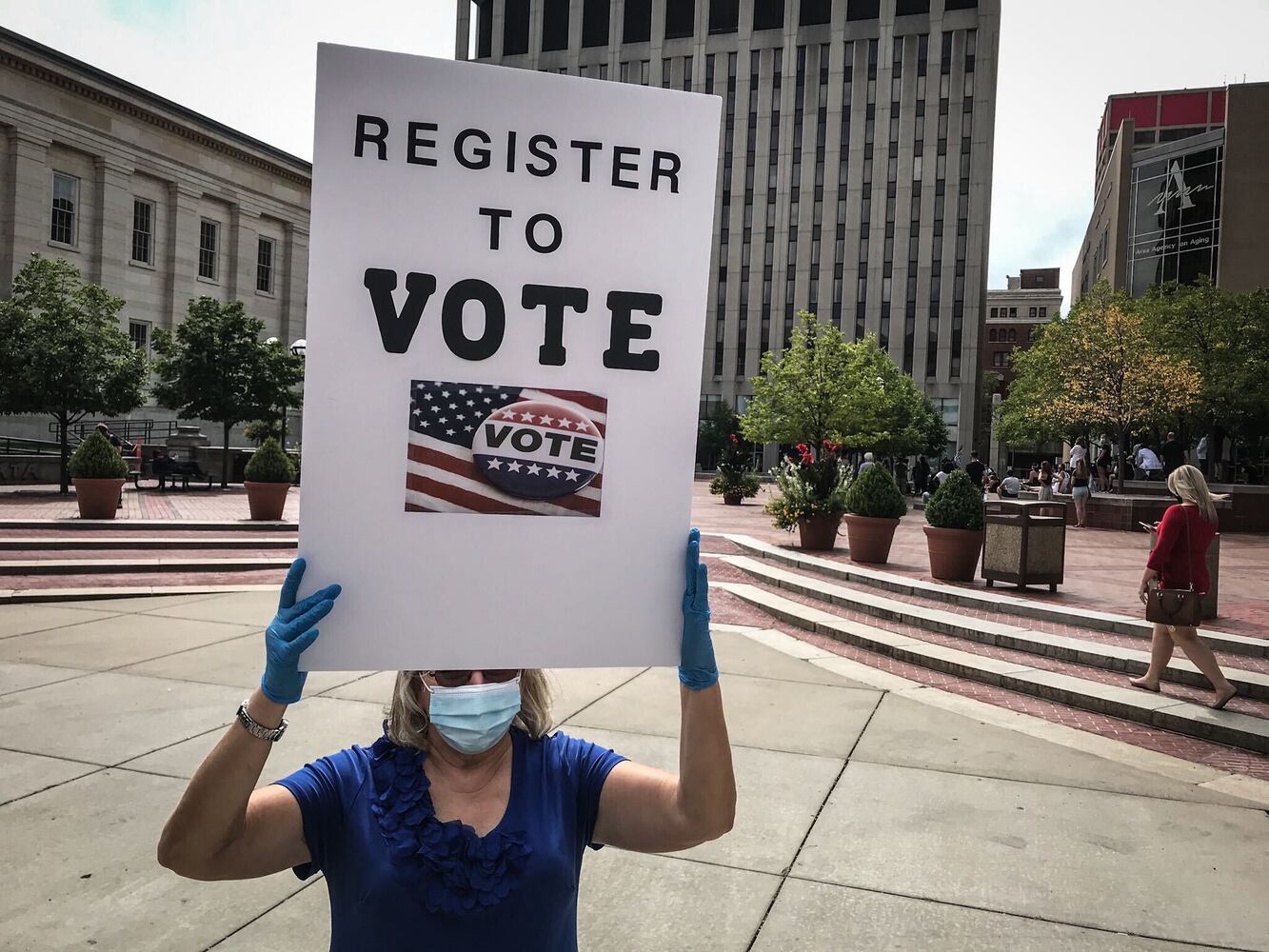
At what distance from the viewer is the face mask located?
5.98 feet

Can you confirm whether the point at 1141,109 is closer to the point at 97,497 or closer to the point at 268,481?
the point at 268,481

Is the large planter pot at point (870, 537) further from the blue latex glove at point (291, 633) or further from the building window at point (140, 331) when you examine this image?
the building window at point (140, 331)

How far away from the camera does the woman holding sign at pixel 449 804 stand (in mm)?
1670

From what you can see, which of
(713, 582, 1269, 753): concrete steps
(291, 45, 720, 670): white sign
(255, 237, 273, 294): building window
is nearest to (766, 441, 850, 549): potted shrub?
(713, 582, 1269, 753): concrete steps

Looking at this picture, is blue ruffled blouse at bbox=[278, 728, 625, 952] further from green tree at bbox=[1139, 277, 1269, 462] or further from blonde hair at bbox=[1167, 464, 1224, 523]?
green tree at bbox=[1139, 277, 1269, 462]

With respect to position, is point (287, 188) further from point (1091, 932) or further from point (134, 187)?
point (1091, 932)

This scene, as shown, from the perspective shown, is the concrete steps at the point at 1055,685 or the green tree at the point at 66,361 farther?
the green tree at the point at 66,361

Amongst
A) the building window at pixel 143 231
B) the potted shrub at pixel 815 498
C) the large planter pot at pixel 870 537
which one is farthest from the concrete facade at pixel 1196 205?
the building window at pixel 143 231

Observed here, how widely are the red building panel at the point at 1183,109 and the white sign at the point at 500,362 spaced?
92068 millimetres

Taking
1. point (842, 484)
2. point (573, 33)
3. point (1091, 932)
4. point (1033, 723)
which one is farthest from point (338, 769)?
point (573, 33)

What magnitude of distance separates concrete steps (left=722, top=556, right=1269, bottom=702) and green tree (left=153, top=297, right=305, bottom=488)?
22.1m

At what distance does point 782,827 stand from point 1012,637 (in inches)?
205

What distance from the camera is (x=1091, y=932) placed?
3805 mm

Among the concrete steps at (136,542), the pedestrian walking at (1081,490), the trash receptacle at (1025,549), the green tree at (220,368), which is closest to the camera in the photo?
the trash receptacle at (1025,549)
